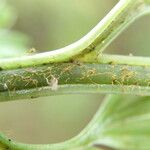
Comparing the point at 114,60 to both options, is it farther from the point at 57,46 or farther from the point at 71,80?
the point at 57,46

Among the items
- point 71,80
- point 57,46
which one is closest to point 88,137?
point 71,80

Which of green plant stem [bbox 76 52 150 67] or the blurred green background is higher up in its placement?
the blurred green background

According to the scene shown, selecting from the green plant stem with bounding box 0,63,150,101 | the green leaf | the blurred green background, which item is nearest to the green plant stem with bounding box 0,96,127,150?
the green leaf

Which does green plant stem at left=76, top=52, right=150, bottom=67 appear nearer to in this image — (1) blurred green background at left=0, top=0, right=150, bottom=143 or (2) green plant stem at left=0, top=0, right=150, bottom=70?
(2) green plant stem at left=0, top=0, right=150, bottom=70

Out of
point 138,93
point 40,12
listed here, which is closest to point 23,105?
point 40,12

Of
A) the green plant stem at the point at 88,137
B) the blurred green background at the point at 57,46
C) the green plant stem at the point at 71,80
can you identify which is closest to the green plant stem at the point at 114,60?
the green plant stem at the point at 71,80

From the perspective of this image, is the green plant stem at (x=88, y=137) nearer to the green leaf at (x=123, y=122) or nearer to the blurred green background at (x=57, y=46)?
the green leaf at (x=123, y=122)
